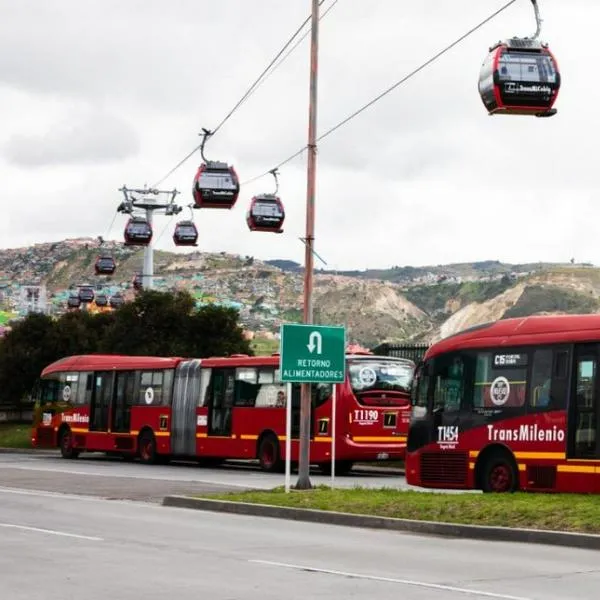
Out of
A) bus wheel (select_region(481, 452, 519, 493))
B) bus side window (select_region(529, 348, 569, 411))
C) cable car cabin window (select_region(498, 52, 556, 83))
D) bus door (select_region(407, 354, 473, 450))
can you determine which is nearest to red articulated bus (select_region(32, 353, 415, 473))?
bus door (select_region(407, 354, 473, 450))

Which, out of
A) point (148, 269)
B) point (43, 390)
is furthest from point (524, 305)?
point (43, 390)

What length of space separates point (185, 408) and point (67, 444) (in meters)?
8.11

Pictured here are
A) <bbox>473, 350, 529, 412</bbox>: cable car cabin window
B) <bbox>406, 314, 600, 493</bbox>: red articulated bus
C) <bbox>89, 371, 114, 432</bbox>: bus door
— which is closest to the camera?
Answer: <bbox>406, 314, 600, 493</bbox>: red articulated bus

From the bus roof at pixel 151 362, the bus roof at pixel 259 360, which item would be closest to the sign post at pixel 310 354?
the bus roof at pixel 259 360

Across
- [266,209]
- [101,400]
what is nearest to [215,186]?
[266,209]

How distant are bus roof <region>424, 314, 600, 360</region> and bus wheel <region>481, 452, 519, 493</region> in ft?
6.50

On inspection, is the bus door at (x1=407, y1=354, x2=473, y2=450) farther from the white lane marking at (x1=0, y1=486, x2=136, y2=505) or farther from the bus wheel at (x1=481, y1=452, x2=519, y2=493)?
the white lane marking at (x1=0, y1=486, x2=136, y2=505)

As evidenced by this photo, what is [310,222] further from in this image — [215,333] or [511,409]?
[215,333]

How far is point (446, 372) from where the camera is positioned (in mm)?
27297

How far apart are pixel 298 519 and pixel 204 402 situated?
1949 cm

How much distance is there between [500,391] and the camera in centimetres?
2580

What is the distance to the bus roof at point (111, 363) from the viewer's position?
4366 cm

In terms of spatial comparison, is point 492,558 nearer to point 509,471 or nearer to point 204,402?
point 509,471

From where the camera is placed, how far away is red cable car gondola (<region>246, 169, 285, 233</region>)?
1517 inches
